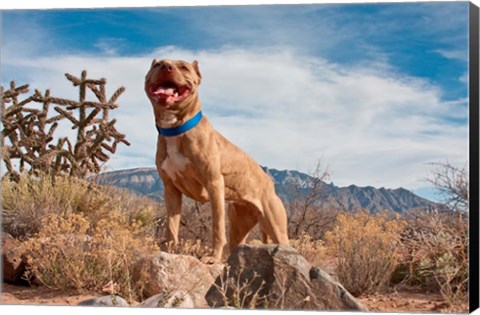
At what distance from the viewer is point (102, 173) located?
1184 cm

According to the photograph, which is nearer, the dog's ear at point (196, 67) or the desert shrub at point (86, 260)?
the dog's ear at point (196, 67)

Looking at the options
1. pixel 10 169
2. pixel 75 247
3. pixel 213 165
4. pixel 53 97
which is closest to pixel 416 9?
pixel 213 165

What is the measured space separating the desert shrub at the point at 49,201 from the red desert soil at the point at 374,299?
1.44m

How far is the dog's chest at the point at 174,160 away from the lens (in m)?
7.58

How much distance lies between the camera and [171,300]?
7008mm

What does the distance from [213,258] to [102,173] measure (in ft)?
15.3

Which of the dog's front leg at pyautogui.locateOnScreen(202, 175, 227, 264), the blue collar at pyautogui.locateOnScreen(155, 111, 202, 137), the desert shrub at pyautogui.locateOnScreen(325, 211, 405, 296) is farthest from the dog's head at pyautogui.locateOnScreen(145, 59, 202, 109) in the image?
the desert shrub at pyautogui.locateOnScreen(325, 211, 405, 296)

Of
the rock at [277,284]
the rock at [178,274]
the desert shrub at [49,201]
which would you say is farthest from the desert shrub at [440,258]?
the desert shrub at [49,201]

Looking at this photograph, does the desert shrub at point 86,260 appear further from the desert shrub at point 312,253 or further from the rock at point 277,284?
the desert shrub at point 312,253

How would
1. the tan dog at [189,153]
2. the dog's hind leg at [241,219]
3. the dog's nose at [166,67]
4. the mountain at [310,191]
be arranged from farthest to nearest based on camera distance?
1. the mountain at [310,191]
2. the dog's hind leg at [241,219]
3. the tan dog at [189,153]
4. the dog's nose at [166,67]

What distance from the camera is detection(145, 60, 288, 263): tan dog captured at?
7496 mm

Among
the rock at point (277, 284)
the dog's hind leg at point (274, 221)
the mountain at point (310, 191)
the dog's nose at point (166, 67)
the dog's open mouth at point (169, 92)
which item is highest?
the dog's nose at point (166, 67)

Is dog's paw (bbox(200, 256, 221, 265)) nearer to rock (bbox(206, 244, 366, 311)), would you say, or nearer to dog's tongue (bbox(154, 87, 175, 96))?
rock (bbox(206, 244, 366, 311))

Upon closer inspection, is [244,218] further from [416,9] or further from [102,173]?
[102,173]
